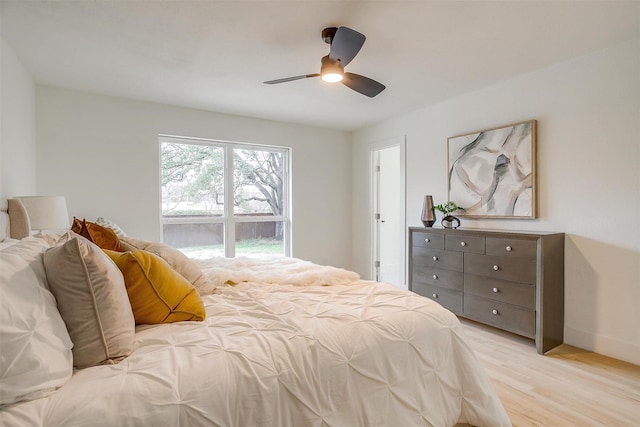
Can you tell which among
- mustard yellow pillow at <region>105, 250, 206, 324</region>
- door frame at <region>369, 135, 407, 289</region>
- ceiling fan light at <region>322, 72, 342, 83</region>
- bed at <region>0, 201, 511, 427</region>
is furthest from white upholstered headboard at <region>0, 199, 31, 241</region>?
door frame at <region>369, 135, 407, 289</region>

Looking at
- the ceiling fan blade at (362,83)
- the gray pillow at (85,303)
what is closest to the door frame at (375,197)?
the ceiling fan blade at (362,83)

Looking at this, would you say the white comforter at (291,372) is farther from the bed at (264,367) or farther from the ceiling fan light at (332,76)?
the ceiling fan light at (332,76)

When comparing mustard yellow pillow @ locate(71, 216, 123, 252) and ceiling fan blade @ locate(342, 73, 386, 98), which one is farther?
ceiling fan blade @ locate(342, 73, 386, 98)

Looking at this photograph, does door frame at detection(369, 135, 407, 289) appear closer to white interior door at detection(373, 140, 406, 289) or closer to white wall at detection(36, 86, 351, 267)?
white interior door at detection(373, 140, 406, 289)

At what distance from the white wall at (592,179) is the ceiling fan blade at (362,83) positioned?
4.85 feet

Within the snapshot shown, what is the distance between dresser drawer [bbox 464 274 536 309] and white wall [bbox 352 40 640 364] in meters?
0.41

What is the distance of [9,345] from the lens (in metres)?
0.82

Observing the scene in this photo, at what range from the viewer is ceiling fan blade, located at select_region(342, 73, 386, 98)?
2.40 metres

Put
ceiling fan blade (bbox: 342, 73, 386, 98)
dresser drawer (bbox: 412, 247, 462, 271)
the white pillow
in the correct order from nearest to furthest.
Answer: the white pillow < ceiling fan blade (bbox: 342, 73, 386, 98) < dresser drawer (bbox: 412, 247, 462, 271)

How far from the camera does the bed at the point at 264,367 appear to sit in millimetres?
890

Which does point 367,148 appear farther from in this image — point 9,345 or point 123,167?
point 9,345

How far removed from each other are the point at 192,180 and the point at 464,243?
10.5 feet

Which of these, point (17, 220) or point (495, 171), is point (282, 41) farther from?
point (495, 171)

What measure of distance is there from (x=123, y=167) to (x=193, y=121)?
3.11ft
